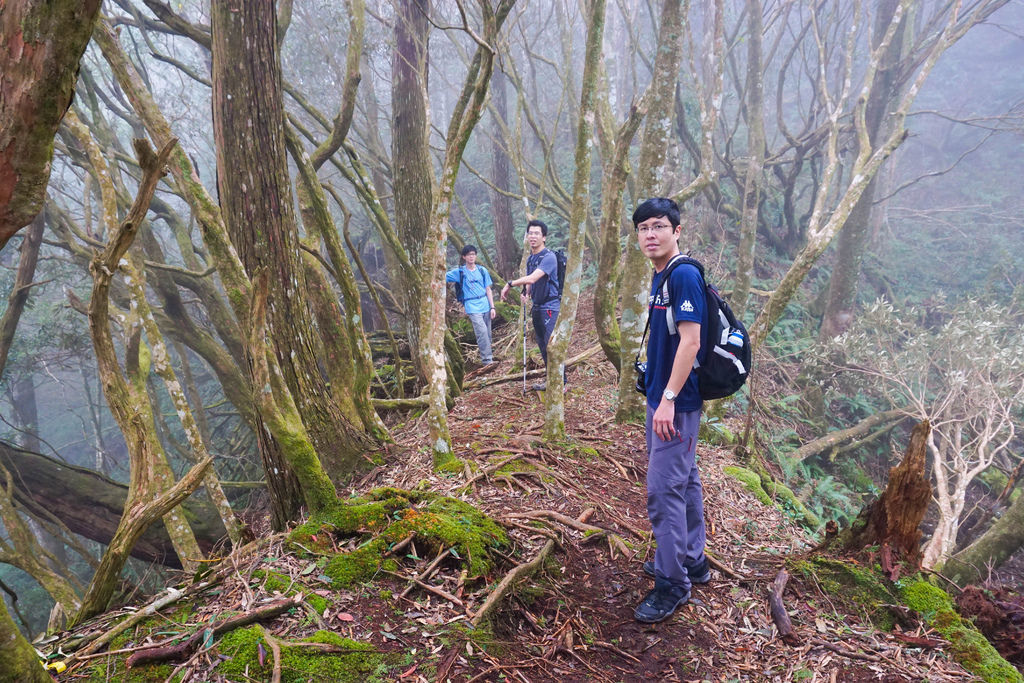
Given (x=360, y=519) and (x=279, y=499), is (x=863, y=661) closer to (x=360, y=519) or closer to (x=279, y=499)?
(x=360, y=519)

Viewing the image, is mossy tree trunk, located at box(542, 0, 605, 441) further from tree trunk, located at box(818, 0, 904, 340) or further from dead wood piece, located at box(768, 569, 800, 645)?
tree trunk, located at box(818, 0, 904, 340)

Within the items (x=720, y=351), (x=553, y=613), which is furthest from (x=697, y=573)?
(x=720, y=351)

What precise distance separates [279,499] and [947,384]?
1130cm

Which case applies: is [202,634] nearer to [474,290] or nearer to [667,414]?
[667,414]

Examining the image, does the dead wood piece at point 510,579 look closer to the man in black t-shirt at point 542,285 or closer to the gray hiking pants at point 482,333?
the man in black t-shirt at point 542,285

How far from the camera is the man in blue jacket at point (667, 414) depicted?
10.0 feet

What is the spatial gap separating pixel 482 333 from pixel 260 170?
5340 mm

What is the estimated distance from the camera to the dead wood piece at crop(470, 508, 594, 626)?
8.68ft

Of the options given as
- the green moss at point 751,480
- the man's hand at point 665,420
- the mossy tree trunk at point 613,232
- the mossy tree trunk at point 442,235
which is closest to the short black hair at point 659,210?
the man's hand at point 665,420

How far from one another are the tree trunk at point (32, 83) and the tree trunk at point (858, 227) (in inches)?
505

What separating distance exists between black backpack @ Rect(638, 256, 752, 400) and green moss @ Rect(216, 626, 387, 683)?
7.28 ft

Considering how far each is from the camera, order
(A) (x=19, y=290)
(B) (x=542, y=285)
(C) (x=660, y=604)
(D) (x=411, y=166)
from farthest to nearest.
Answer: (D) (x=411, y=166), (A) (x=19, y=290), (B) (x=542, y=285), (C) (x=660, y=604)

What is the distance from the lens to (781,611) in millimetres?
3193

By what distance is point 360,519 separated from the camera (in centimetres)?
312
